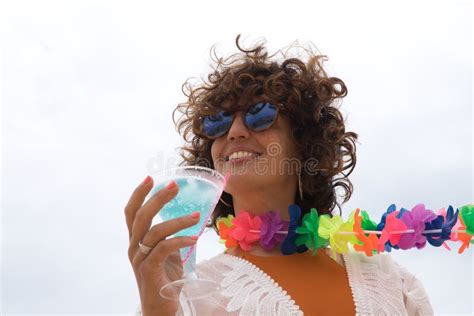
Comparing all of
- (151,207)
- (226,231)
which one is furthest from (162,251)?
(226,231)

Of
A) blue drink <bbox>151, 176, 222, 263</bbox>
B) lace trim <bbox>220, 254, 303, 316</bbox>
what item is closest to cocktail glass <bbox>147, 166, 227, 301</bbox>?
blue drink <bbox>151, 176, 222, 263</bbox>

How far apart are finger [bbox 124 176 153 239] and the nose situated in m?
0.97

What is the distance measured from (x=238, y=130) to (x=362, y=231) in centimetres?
79

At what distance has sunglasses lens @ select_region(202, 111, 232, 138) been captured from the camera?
2975 millimetres

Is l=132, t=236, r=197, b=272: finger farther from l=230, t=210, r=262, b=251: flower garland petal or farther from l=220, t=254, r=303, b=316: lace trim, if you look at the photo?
l=230, t=210, r=262, b=251: flower garland petal

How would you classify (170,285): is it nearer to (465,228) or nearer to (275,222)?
(275,222)

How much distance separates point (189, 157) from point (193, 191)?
1.35m

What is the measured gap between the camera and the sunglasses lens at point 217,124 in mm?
2975

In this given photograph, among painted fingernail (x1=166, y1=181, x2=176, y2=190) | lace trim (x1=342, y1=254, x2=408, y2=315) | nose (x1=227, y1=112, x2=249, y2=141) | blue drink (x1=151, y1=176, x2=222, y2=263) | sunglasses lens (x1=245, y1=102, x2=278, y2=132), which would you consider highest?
sunglasses lens (x1=245, y1=102, x2=278, y2=132)

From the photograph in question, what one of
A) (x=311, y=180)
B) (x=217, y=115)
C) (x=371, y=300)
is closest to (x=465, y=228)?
(x=371, y=300)

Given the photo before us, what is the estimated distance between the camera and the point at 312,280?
2.65m

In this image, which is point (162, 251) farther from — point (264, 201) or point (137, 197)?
point (264, 201)

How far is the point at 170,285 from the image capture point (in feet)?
6.67

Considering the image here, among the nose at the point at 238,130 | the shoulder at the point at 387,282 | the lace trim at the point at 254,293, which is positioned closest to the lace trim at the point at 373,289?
the shoulder at the point at 387,282
